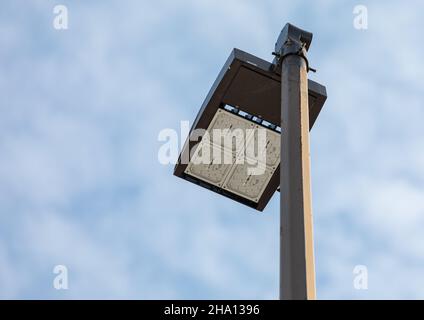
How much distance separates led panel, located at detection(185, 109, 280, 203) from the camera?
9.82 meters

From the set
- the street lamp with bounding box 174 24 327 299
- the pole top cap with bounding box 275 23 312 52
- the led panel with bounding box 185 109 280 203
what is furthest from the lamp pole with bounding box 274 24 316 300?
the led panel with bounding box 185 109 280 203

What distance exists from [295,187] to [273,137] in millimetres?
3469

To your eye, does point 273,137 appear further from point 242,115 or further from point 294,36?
point 294,36

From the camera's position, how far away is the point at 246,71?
29.7ft

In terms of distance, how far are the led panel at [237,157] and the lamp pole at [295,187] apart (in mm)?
1800

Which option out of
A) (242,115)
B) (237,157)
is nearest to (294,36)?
(242,115)

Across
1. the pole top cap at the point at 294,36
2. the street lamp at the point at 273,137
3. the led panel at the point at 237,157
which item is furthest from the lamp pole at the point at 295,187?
the led panel at the point at 237,157

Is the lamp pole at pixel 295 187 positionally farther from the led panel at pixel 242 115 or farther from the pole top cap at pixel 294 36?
the led panel at pixel 242 115

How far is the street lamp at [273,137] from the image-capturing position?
612cm

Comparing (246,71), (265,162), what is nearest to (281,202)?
(246,71)

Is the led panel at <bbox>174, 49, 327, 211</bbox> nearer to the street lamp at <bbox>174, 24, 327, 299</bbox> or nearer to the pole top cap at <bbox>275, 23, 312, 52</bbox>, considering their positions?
the street lamp at <bbox>174, 24, 327, 299</bbox>
